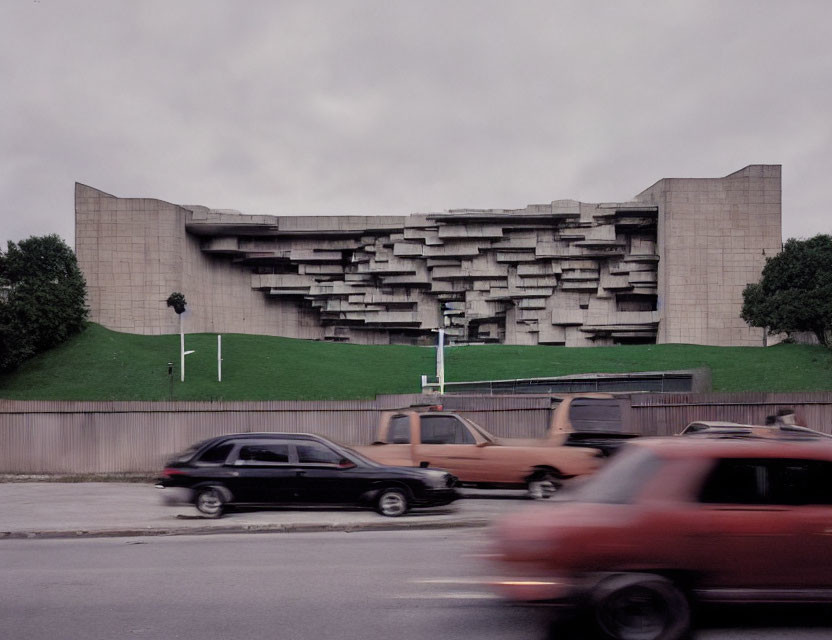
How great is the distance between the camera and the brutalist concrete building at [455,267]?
6512 centimetres

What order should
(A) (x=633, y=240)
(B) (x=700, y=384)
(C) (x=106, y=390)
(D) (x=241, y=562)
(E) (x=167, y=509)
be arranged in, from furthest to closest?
1. (A) (x=633, y=240)
2. (C) (x=106, y=390)
3. (B) (x=700, y=384)
4. (E) (x=167, y=509)
5. (D) (x=241, y=562)

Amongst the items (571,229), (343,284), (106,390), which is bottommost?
(106,390)

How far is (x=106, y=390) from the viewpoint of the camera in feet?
155

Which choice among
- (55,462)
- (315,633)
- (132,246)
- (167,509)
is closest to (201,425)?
(55,462)

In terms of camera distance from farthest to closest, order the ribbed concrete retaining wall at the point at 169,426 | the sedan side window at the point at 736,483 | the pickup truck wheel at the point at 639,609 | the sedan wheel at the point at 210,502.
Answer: the ribbed concrete retaining wall at the point at 169,426 → the sedan wheel at the point at 210,502 → the sedan side window at the point at 736,483 → the pickup truck wheel at the point at 639,609

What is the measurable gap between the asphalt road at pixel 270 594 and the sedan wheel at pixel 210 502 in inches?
82.0

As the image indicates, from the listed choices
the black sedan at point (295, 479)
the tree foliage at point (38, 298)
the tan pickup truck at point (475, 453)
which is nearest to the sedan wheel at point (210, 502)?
the black sedan at point (295, 479)

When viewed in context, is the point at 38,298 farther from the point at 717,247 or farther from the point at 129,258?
the point at 717,247

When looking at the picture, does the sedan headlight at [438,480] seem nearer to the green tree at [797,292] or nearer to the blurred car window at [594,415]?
the blurred car window at [594,415]

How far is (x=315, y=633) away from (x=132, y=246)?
2559 inches

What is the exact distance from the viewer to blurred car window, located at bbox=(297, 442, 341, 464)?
12.1m

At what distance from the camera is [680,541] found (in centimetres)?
515

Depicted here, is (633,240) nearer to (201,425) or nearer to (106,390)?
(106,390)

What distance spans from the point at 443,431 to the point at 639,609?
892 cm
